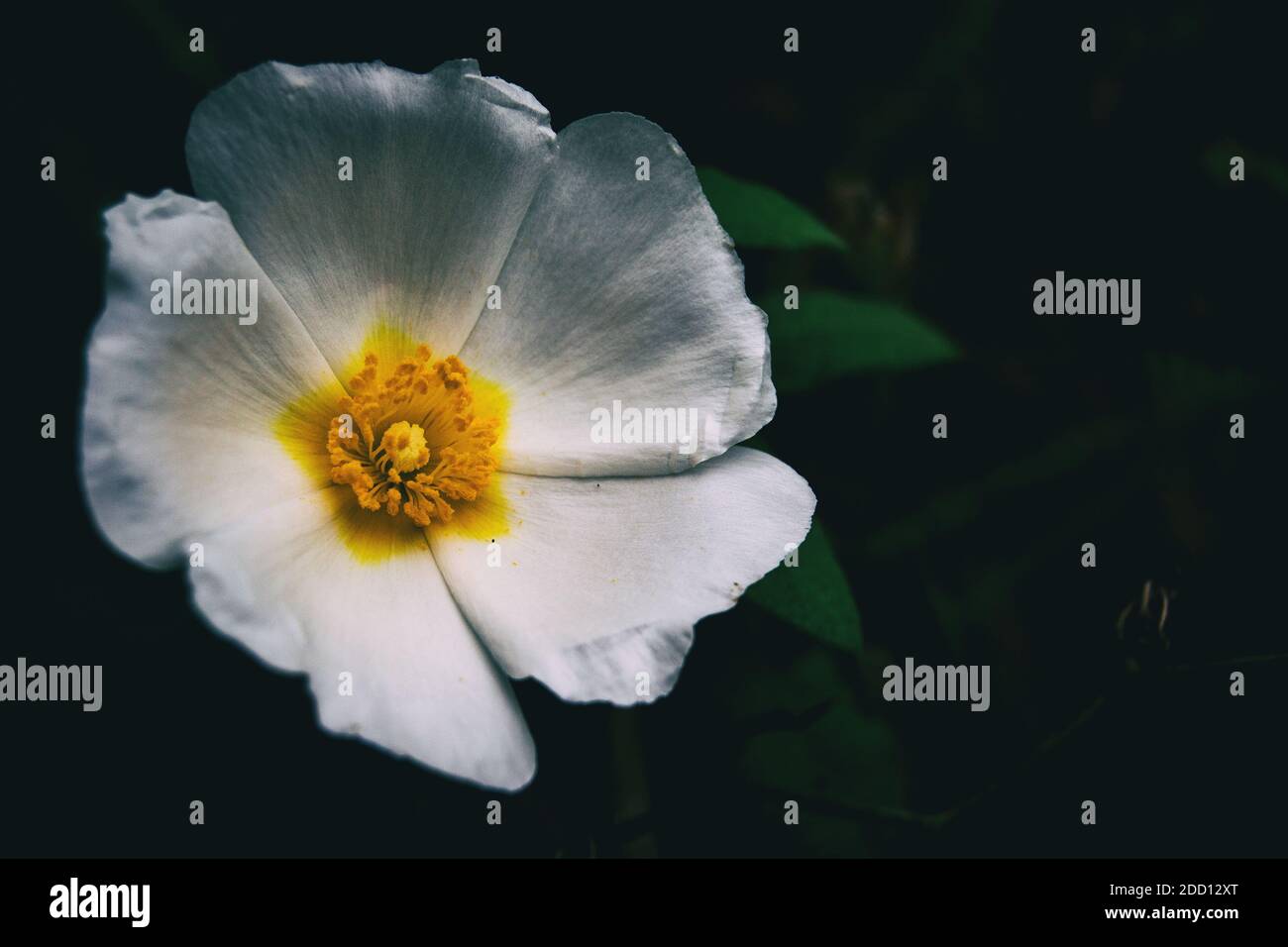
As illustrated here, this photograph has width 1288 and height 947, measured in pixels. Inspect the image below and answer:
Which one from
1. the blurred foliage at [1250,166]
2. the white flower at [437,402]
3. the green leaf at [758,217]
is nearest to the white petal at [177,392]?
the white flower at [437,402]

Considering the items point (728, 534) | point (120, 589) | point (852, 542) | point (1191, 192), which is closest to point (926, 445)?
point (852, 542)

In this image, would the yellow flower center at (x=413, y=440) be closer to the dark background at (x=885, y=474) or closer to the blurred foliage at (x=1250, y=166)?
the dark background at (x=885, y=474)

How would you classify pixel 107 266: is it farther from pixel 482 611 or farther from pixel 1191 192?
pixel 1191 192

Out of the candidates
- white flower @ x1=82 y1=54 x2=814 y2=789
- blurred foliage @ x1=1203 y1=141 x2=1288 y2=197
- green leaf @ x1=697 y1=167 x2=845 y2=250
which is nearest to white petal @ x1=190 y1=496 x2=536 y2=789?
white flower @ x1=82 y1=54 x2=814 y2=789

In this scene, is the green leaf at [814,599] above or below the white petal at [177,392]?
below

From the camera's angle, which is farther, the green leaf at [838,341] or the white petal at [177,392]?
the green leaf at [838,341]

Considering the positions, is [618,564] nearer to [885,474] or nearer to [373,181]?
[373,181]
